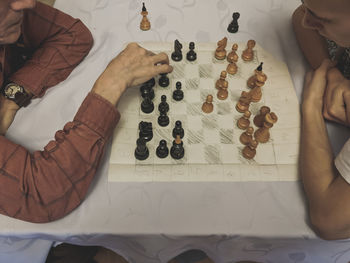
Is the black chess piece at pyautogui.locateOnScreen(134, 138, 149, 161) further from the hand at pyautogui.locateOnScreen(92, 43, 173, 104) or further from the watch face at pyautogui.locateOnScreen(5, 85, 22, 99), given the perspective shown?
the watch face at pyautogui.locateOnScreen(5, 85, 22, 99)

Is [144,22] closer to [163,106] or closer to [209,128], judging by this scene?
[163,106]

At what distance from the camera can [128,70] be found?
2.93 ft

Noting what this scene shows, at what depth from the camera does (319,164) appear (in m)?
0.76

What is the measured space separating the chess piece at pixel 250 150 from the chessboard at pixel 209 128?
1 centimetres

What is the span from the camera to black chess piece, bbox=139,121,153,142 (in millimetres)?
847

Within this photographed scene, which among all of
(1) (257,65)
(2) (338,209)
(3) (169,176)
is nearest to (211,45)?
(1) (257,65)

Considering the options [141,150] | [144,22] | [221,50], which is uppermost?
[144,22]

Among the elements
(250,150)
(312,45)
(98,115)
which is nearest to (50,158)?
(98,115)

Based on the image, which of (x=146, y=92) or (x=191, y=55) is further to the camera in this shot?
(x=191, y=55)

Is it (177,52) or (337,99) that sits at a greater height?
(177,52)

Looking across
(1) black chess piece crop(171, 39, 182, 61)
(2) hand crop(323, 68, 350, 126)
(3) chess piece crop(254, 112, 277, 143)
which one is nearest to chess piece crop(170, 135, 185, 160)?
(3) chess piece crop(254, 112, 277, 143)

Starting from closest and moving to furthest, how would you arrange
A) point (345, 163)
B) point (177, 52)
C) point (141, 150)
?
point (345, 163)
point (141, 150)
point (177, 52)

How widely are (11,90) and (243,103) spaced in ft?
2.45

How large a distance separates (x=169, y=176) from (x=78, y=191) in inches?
9.7
